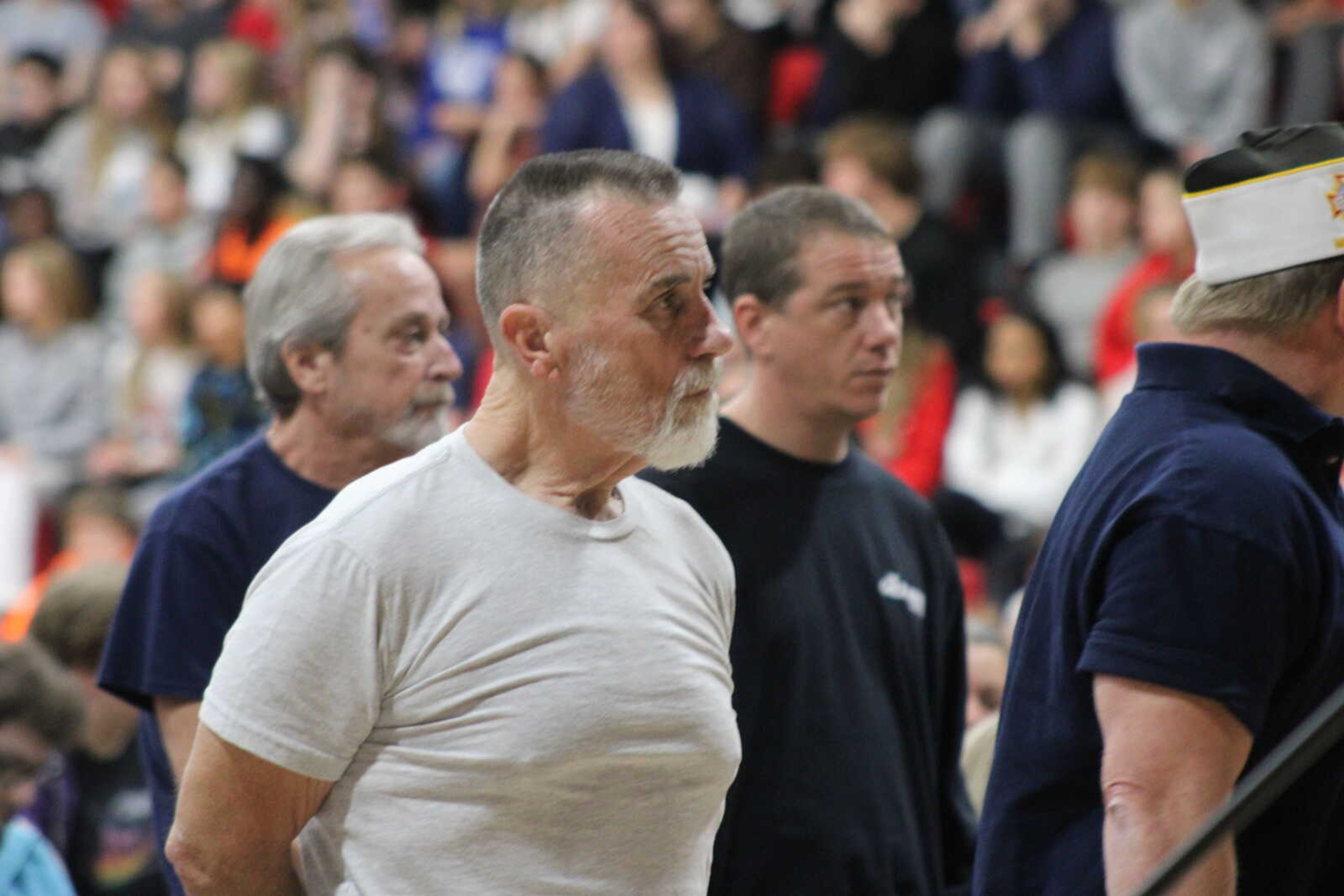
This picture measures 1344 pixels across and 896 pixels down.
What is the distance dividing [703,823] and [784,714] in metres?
0.70

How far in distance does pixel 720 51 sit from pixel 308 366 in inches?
245

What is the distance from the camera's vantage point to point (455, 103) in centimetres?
1021

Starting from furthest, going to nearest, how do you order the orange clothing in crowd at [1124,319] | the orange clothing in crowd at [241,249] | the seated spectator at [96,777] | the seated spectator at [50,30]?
1. the seated spectator at [50,30]
2. the orange clothing in crowd at [241,249]
3. the orange clothing in crowd at [1124,319]
4. the seated spectator at [96,777]

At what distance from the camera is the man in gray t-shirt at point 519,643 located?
1963 millimetres

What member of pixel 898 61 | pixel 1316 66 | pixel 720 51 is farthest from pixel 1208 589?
pixel 720 51

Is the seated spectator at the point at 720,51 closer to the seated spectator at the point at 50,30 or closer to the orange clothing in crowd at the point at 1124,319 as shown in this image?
the orange clothing in crowd at the point at 1124,319

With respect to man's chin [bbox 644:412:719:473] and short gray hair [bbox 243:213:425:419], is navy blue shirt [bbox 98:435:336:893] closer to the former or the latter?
short gray hair [bbox 243:213:425:419]

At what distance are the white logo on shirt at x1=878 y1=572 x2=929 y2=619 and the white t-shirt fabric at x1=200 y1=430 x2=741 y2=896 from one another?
93 cm

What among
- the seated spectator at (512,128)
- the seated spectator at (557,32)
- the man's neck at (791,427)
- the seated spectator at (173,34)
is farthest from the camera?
the seated spectator at (173,34)

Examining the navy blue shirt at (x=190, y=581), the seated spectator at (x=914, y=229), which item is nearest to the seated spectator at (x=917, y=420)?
the seated spectator at (x=914, y=229)

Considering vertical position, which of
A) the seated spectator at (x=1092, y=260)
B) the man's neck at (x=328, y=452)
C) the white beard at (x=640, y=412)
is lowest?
the seated spectator at (x=1092, y=260)

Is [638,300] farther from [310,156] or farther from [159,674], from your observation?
[310,156]

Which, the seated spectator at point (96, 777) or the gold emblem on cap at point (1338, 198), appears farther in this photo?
the seated spectator at point (96, 777)

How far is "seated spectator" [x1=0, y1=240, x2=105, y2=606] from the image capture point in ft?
29.8
